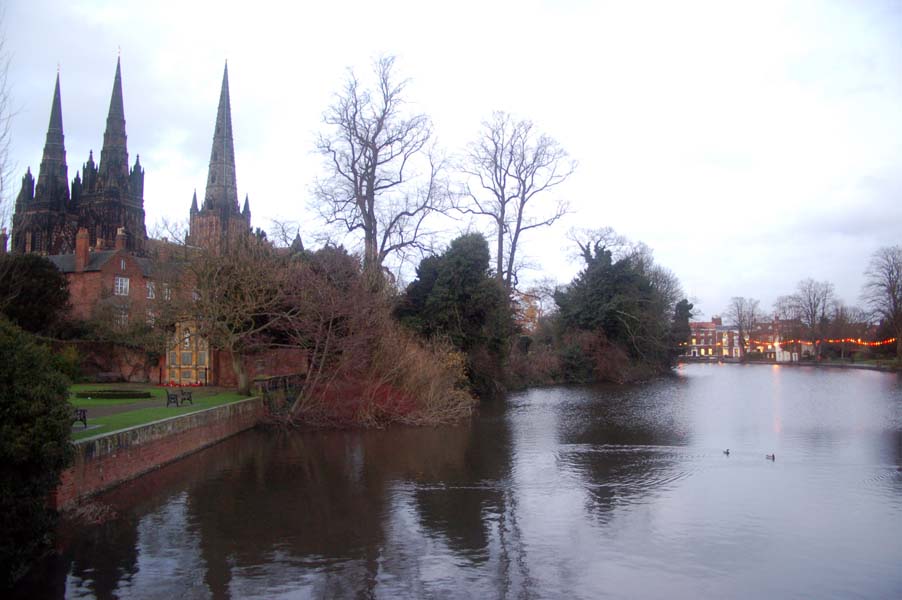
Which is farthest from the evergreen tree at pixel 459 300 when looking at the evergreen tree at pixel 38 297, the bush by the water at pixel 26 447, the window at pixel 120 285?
the window at pixel 120 285

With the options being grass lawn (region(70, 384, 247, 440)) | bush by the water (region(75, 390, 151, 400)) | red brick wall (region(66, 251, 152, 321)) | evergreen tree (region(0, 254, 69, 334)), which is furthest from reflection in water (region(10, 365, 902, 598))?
red brick wall (region(66, 251, 152, 321))

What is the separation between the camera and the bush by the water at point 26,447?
722cm

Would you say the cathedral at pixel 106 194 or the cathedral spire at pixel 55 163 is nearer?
the cathedral at pixel 106 194

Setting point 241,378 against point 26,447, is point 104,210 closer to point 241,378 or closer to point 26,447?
point 241,378

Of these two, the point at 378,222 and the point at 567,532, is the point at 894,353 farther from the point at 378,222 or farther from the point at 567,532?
the point at 567,532

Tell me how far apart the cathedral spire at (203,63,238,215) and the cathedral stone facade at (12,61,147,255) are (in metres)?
7.41

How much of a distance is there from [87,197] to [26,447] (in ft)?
221

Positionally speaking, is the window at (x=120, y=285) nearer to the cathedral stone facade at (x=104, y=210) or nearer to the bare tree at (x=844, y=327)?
the cathedral stone facade at (x=104, y=210)

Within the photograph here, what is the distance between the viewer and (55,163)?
221 feet

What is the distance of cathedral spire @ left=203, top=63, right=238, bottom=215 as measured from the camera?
72.3 m

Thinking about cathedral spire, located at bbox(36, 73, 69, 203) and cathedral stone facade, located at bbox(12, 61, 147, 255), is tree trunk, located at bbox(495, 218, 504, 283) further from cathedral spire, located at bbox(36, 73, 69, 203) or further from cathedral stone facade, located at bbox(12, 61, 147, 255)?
cathedral spire, located at bbox(36, 73, 69, 203)

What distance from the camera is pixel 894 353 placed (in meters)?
60.7

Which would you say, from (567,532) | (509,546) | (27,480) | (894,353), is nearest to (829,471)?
(567,532)

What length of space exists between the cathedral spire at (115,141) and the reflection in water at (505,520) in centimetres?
5895
